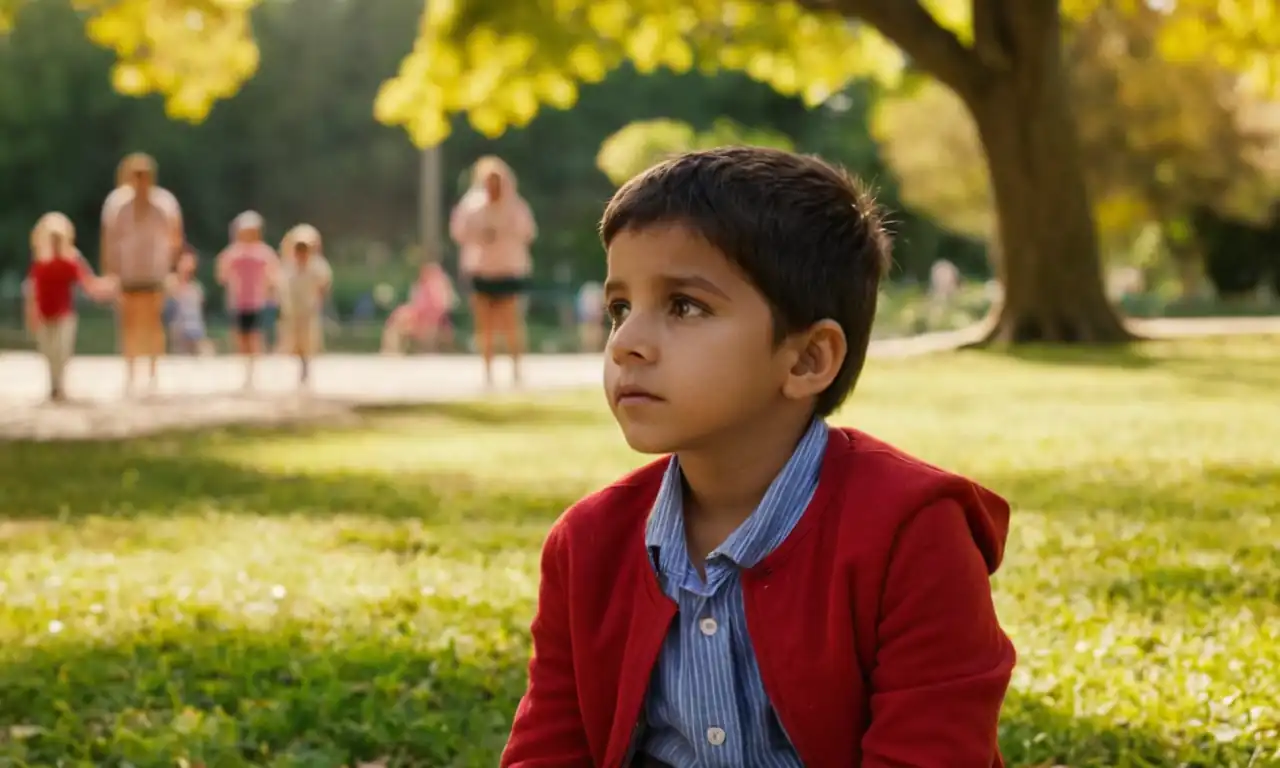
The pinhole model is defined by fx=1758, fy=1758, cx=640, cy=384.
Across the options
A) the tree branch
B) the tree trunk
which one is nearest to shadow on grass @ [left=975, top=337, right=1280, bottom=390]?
the tree trunk

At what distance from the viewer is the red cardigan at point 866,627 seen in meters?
2.52

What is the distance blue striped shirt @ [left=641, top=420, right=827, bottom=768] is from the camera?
266 centimetres

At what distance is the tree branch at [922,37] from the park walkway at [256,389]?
291 cm

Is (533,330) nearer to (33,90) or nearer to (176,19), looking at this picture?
(33,90)

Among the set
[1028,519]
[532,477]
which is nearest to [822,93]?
[532,477]

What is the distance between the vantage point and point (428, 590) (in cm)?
554

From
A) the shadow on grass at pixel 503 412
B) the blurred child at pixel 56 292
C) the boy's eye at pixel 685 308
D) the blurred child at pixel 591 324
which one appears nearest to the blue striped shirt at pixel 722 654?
the boy's eye at pixel 685 308

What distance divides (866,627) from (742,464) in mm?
373

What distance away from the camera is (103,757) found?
3.90m

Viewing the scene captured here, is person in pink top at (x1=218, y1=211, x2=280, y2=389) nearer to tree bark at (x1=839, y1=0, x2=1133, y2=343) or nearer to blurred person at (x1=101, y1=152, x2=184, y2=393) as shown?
blurred person at (x1=101, y1=152, x2=184, y2=393)

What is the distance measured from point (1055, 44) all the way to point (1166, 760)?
1646 cm

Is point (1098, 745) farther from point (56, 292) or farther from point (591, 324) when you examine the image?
point (591, 324)

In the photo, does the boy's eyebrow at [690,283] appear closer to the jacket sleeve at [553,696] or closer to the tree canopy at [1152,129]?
the jacket sleeve at [553,696]

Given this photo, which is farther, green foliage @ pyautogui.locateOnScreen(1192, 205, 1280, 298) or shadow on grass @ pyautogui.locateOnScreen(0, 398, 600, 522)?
green foliage @ pyautogui.locateOnScreen(1192, 205, 1280, 298)
